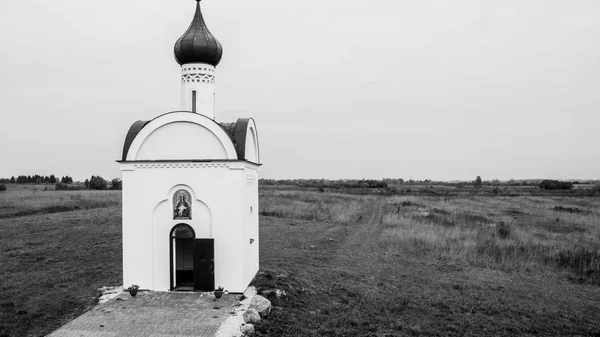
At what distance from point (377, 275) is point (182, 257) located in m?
6.01

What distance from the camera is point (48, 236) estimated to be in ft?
64.5

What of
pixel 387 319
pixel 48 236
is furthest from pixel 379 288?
pixel 48 236

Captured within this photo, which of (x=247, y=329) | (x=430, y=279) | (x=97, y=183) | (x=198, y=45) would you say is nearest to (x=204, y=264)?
(x=247, y=329)

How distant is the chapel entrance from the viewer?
1012 cm

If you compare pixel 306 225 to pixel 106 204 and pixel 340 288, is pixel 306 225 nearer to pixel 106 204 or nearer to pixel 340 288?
pixel 340 288

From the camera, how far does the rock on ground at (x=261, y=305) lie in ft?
30.4

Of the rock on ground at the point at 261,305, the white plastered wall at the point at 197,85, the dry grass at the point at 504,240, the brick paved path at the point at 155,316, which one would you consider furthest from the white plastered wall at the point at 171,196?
the dry grass at the point at 504,240

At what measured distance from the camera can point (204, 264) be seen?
1019cm

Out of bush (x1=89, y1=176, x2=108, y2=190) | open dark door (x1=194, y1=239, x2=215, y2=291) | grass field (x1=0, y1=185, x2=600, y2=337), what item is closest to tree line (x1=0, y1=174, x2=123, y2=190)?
bush (x1=89, y1=176, x2=108, y2=190)

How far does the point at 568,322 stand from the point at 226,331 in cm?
755

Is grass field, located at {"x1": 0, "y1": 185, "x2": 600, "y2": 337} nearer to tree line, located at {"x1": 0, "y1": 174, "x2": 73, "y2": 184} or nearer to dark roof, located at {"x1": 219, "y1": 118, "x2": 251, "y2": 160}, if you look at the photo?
dark roof, located at {"x1": 219, "y1": 118, "x2": 251, "y2": 160}

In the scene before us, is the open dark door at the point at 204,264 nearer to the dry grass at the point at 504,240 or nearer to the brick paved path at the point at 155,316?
the brick paved path at the point at 155,316

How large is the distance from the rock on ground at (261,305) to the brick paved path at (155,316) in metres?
0.45

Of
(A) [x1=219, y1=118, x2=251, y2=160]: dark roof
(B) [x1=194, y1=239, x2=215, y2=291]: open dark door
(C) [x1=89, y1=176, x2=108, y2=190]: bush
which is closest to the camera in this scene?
(B) [x1=194, y1=239, x2=215, y2=291]: open dark door
